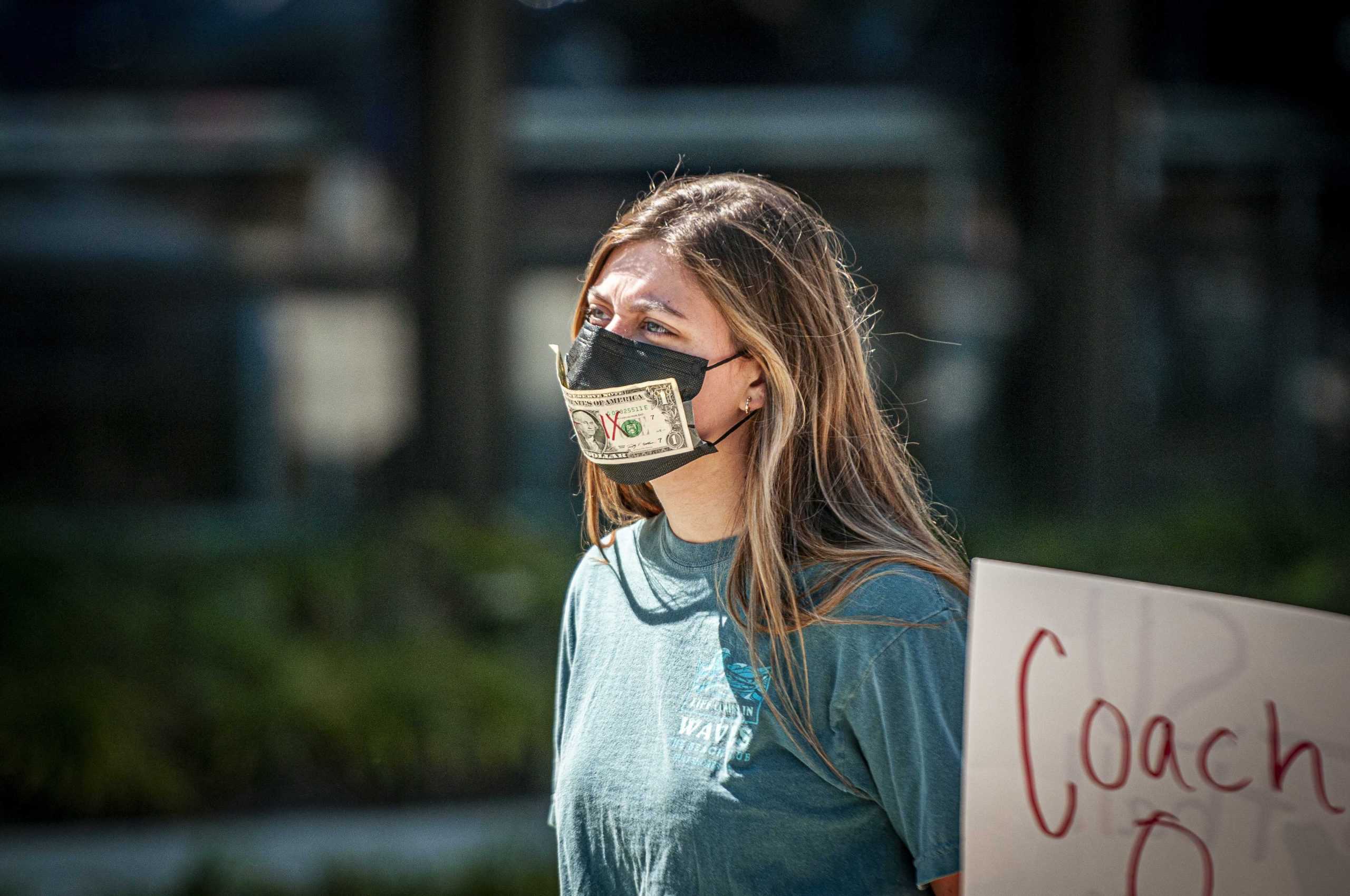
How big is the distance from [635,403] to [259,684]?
394cm

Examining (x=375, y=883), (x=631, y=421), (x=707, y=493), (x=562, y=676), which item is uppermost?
(x=631, y=421)

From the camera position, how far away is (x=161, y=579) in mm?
5832

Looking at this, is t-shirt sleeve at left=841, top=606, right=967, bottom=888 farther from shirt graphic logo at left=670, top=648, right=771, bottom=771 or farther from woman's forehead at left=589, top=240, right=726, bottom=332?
woman's forehead at left=589, top=240, right=726, bottom=332

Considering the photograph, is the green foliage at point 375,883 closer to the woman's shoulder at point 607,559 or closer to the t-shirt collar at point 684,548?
the woman's shoulder at point 607,559

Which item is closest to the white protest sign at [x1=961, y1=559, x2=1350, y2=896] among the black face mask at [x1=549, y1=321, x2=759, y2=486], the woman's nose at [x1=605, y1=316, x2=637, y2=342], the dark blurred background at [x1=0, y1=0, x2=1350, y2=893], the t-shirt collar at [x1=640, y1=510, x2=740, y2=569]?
the t-shirt collar at [x1=640, y1=510, x2=740, y2=569]

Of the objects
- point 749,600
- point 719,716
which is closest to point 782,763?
point 719,716

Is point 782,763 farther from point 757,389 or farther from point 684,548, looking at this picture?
point 757,389

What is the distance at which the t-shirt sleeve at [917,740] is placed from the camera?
1.49 m

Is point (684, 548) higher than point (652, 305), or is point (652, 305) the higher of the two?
point (652, 305)

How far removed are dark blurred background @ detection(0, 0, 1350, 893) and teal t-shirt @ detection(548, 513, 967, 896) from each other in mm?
4547

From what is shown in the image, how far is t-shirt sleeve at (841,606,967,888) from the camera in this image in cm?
149

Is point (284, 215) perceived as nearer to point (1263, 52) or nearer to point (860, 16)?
point (860, 16)

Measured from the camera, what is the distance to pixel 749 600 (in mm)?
1634

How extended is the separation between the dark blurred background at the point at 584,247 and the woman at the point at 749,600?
14.6ft
